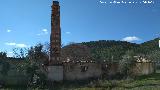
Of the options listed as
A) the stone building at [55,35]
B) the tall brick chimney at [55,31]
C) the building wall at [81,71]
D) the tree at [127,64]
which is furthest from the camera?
the tree at [127,64]

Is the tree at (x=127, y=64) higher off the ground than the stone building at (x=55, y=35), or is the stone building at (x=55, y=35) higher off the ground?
the stone building at (x=55, y=35)

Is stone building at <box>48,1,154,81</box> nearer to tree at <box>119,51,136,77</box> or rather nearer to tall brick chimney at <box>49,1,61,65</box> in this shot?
tall brick chimney at <box>49,1,61,65</box>

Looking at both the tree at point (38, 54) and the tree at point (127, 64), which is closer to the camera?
the tree at point (38, 54)

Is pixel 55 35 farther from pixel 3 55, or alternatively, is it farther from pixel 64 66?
pixel 3 55

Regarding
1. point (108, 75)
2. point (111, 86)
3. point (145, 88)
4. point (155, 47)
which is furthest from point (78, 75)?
point (155, 47)

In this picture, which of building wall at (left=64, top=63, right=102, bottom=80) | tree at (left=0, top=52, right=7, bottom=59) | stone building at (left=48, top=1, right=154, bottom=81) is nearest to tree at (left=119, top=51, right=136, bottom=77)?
stone building at (left=48, top=1, right=154, bottom=81)

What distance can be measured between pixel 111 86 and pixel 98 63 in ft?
27.5

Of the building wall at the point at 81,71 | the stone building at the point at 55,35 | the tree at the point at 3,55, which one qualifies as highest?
the stone building at the point at 55,35

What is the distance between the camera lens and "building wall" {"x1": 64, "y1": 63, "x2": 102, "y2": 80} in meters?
37.0

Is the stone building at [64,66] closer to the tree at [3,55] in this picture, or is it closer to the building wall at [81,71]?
the building wall at [81,71]

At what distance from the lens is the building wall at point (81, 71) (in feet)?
121

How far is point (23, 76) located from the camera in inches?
1382

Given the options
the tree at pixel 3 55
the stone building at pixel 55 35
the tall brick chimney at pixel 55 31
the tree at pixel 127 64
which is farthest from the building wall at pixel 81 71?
the tree at pixel 3 55

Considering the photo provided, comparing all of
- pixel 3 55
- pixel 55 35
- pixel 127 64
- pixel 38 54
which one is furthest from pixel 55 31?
pixel 127 64
